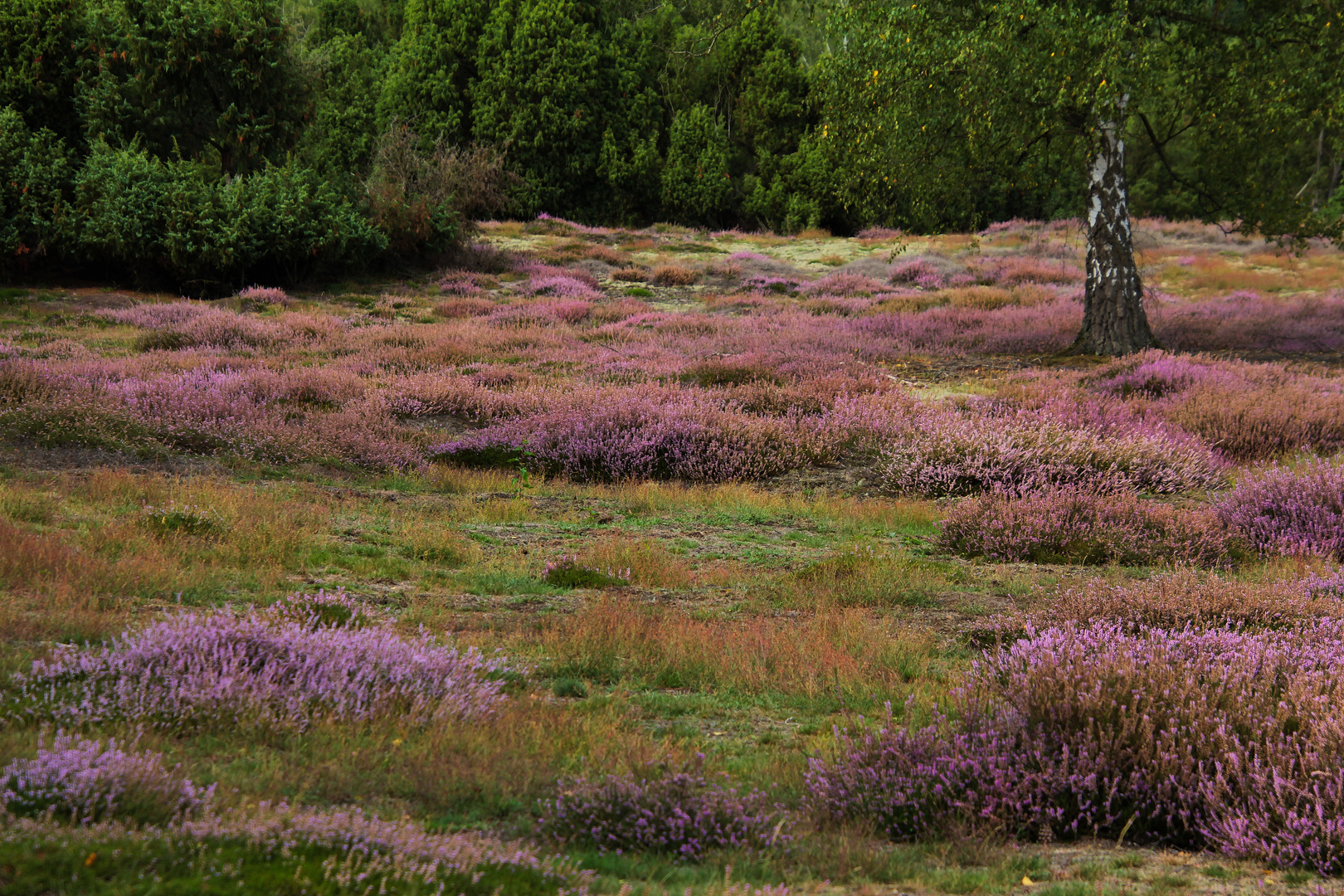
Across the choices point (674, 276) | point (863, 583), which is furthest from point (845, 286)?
point (863, 583)

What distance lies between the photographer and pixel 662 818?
3025 mm

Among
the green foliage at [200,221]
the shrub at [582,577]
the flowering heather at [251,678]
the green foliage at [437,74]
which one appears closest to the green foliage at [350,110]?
the green foliage at [437,74]

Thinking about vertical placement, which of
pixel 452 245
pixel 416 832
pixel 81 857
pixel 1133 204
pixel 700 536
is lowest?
pixel 700 536

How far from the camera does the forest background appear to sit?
52.4ft

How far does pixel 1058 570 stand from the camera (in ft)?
24.0

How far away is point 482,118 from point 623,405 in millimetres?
31339

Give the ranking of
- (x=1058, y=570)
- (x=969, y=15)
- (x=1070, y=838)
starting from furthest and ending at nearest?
(x=969, y=15)
(x=1058, y=570)
(x=1070, y=838)

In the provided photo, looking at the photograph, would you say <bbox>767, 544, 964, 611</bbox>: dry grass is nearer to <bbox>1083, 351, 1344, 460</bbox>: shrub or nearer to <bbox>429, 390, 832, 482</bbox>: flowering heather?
<bbox>429, 390, 832, 482</bbox>: flowering heather

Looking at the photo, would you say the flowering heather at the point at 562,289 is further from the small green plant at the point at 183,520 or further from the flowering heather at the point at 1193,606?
the flowering heather at the point at 1193,606

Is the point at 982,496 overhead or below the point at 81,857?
below

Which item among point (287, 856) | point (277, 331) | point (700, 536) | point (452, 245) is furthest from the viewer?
point (452, 245)

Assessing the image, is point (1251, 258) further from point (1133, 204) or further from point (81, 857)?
point (81, 857)

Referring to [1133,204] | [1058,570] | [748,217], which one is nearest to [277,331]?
[1058,570]

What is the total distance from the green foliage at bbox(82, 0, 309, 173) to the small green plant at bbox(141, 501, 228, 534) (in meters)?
17.3
